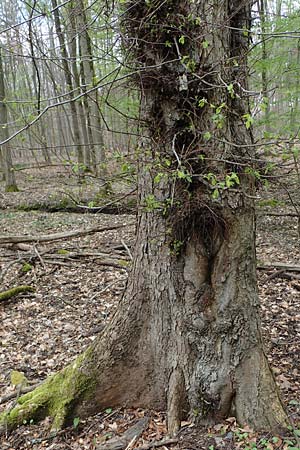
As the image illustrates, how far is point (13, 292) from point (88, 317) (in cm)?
139

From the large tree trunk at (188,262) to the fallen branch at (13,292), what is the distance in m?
2.34

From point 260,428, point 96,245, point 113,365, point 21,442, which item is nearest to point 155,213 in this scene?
point 113,365

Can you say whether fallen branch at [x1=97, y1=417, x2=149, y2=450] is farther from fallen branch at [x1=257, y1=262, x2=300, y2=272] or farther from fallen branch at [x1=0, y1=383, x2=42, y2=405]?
fallen branch at [x1=257, y1=262, x2=300, y2=272]

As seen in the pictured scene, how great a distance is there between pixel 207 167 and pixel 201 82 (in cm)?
52

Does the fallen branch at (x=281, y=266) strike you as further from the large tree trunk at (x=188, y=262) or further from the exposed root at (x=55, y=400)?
the exposed root at (x=55, y=400)

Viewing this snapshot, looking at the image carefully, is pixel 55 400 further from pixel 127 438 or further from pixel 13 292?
pixel 13 292

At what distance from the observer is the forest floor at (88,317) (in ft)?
9.14

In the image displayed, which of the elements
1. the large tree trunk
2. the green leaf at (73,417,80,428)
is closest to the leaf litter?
the green leaf at (73,417,80,428)

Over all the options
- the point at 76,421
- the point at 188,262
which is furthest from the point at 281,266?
the point at 76,421

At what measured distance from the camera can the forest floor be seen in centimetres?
279

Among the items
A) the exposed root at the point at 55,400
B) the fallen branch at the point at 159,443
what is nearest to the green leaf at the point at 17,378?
the exposed root at the point at 55,400

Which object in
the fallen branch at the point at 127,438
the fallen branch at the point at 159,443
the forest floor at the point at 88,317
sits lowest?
the fallen branch at the point at 127,438

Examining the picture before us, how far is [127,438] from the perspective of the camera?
279cm

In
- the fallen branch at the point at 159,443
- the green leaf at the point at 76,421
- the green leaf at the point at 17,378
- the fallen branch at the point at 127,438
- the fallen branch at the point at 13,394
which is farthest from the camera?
the green leaf at the point at 17,378
